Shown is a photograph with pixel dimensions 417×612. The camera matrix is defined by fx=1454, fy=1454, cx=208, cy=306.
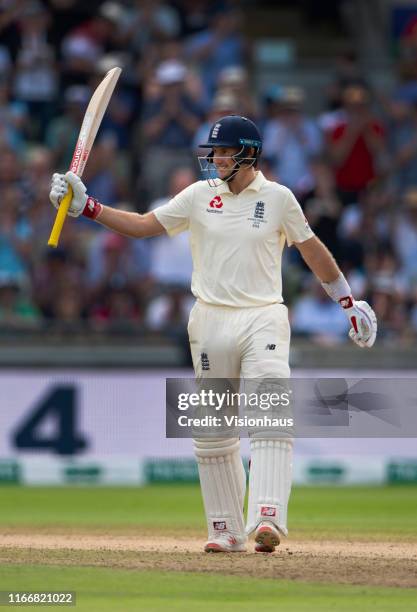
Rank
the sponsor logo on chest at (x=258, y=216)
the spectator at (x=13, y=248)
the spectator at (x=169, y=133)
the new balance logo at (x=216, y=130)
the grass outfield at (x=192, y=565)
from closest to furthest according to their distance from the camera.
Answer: the grass outfield at (x=192, y=565) → the sponsor logo on chest at (x=258, y=216) → the new balance logo at (x=216, y=130) → the spectator at (x=13, y=248) → the spectator at (x=169, y=133)

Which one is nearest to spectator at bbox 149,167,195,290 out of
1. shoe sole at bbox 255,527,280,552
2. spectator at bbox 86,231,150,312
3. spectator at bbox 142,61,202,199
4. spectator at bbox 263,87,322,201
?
spectator at bbox 86,231,150,312

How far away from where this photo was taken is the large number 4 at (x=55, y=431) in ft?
37.2

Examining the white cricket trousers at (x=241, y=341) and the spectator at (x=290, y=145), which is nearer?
the white cricket trousers at (x=241, y=341)

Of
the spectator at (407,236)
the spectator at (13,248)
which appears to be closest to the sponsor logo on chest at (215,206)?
the spectator at (13,248)

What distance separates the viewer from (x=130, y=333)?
11.4 m

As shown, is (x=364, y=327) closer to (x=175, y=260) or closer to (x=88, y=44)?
(x=175, y=260)

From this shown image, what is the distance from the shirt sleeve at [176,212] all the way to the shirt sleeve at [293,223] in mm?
449

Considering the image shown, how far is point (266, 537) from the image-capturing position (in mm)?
6434

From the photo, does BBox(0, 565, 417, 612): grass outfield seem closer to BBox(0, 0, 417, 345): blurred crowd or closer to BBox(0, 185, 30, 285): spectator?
BBox(0, 0, 417, 345): blurred crowd

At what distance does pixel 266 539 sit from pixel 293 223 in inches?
56.4

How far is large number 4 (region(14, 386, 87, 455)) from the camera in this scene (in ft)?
37.2

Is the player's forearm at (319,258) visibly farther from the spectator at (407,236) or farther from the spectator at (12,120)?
the spectator at (12,120)

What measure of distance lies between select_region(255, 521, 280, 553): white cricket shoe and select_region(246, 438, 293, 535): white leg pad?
22 mm

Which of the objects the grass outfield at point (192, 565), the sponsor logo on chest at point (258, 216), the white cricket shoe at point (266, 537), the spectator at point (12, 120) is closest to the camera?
the grass outfield at point (192, 565)
